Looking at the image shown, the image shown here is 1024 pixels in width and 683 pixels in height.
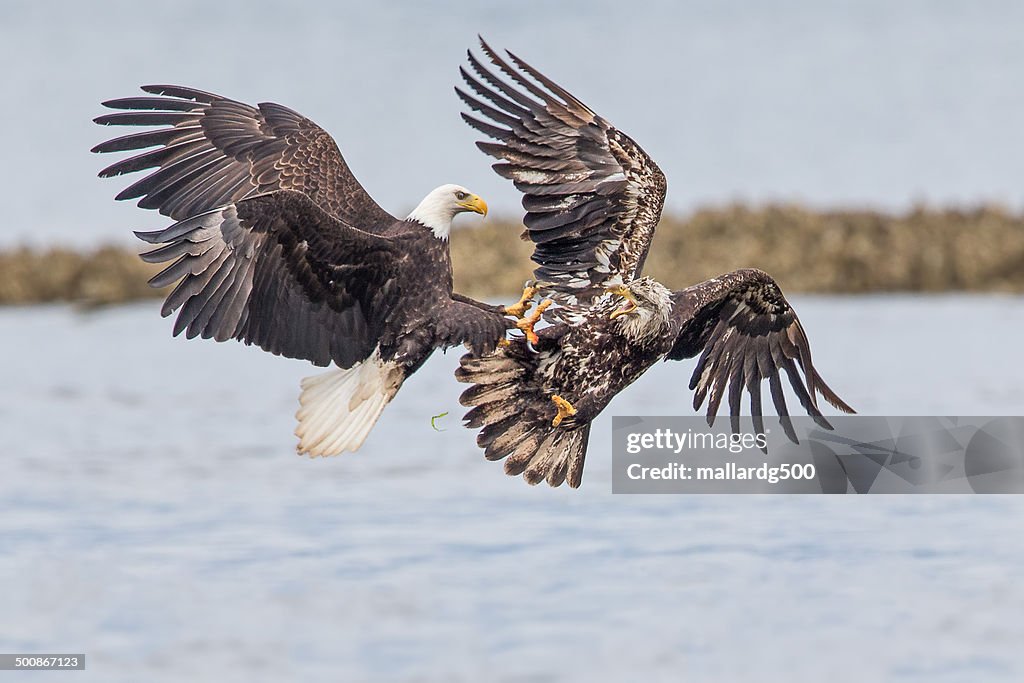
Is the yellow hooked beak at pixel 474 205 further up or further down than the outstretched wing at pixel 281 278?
further up

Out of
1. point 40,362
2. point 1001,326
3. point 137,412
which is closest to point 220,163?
point 137,412

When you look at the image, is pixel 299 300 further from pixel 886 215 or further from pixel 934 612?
pixel 886 215

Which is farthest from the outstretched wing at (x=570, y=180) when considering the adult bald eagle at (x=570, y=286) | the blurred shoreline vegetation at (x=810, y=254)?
the blurred shoreline vegetation at (x=810, y=254)

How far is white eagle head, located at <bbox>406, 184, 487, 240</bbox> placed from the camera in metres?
7.38

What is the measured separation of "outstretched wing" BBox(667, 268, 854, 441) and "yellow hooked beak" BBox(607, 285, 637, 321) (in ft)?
2.77

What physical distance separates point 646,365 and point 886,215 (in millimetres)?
13276

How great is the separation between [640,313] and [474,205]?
93cm

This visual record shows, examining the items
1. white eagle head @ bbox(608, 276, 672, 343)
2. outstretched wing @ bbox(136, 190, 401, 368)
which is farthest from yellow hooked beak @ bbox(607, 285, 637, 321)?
outstretched wing @ bbox(136, 190, 401, 368)

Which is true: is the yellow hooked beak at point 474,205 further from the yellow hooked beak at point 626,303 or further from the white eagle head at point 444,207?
the yellow hooked beak at point 626,303

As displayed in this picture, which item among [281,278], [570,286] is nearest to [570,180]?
[570,286]

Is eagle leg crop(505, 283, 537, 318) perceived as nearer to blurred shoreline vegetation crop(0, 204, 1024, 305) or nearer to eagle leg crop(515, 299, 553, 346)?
eagle leg crop(515, 299, 553, 346)

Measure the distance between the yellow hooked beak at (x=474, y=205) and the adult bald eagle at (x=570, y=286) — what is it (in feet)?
0.87

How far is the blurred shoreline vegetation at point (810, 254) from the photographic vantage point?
1848 centimetres

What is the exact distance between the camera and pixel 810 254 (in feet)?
63.1
